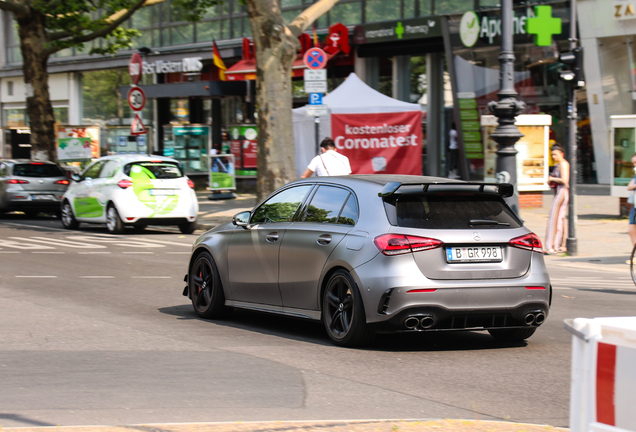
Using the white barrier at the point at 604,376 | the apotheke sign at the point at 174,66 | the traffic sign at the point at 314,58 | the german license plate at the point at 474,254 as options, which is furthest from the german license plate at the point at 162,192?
the apotheke sign at the point at 174,66

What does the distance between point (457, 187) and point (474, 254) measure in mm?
573

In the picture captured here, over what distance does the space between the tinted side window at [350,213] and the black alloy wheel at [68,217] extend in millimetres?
13397

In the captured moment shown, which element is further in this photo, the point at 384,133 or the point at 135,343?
the point at 384,133

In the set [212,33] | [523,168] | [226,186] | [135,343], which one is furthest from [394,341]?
[212,33]

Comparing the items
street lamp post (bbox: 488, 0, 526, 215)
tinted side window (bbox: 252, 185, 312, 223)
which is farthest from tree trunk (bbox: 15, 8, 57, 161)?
tinted side window (bbox: 252, 185, 312, 223)

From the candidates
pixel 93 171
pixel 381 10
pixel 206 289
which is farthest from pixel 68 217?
pixel 381 10

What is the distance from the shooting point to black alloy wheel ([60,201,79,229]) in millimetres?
19438

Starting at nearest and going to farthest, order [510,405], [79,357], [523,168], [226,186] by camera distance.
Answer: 1. [510,405]
2. [79,357]
3. [523,168]
4. [226,186]

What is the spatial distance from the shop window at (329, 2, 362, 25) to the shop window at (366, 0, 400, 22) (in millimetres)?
417

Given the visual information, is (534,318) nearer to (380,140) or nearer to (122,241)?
(122,241)

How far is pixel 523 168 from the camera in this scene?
74.4ft

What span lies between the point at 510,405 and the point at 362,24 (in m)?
24.5

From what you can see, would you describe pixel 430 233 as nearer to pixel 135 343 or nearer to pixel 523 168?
pixel 135 343

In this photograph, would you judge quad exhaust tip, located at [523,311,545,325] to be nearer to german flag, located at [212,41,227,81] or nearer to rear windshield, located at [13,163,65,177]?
rear windshield, located at [13,163,65,177]
